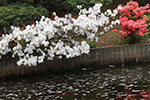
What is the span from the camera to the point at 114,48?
51.0ft

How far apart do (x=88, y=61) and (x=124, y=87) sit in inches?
177

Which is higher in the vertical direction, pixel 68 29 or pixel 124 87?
pixel 68 29

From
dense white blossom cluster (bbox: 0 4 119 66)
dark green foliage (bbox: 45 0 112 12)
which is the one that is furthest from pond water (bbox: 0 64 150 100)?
dark green foliage (bbox: 45 0 112 12)

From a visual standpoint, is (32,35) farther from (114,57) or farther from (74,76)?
(114,57)

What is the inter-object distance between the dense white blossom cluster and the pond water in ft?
2.74

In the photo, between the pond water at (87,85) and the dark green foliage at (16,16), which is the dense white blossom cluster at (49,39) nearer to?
the pond water at (87,85)

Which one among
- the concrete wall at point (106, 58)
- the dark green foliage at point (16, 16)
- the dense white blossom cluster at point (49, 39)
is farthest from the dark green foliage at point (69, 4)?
the dense white blossom cluster at point (49, 39)

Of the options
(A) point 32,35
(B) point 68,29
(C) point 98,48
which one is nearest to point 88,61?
(C) point 98,48

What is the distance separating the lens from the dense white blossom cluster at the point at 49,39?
13766 millimetres

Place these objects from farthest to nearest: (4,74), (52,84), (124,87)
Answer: (4,74)
(52,84)
(124,87)

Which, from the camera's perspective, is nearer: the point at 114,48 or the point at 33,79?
the point at 33,79

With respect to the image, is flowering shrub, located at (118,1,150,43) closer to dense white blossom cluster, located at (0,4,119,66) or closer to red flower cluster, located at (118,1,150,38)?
red flower cluster, located at (118,1,150,38)

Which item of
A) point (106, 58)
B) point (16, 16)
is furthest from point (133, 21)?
point (16, 16)

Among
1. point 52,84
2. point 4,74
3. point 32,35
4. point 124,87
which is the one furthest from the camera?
point 4,74
